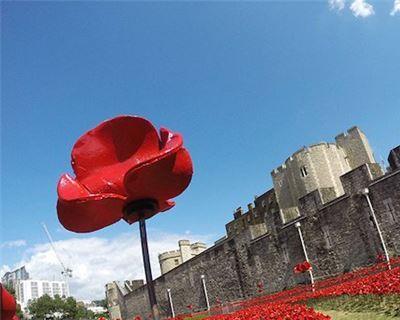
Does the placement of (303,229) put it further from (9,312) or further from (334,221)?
(9,312)

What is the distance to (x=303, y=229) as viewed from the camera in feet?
69.8

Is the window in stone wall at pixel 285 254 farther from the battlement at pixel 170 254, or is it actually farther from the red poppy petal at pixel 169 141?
the battlement at pixel 170 254

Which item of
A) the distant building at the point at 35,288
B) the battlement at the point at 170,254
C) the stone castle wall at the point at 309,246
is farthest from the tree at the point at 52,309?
the distant building at the point at 35,288

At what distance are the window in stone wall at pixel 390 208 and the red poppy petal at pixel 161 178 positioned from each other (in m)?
16.9

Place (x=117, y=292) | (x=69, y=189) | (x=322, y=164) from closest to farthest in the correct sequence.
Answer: (x=69, y=189) → (x=322, y=164) → (x=117, y=292)

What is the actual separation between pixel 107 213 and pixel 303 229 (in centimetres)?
2032

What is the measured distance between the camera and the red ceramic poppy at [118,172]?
197 centimetres

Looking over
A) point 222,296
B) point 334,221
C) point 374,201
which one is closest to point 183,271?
point 222,296

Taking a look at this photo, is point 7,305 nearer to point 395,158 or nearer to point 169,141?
point 169,141

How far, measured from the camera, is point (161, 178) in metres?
2.05

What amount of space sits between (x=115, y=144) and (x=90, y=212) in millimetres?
364

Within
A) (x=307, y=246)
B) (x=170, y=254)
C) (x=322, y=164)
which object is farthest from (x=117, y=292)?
(x=307, y=246)

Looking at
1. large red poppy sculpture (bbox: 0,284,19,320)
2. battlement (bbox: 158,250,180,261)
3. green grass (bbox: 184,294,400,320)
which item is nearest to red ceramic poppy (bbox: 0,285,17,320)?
large red poppy sculpture (bbox: 0,284,19,320)

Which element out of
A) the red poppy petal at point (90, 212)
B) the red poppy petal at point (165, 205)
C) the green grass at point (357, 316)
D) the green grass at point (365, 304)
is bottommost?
the green grass at point (357, 316)
